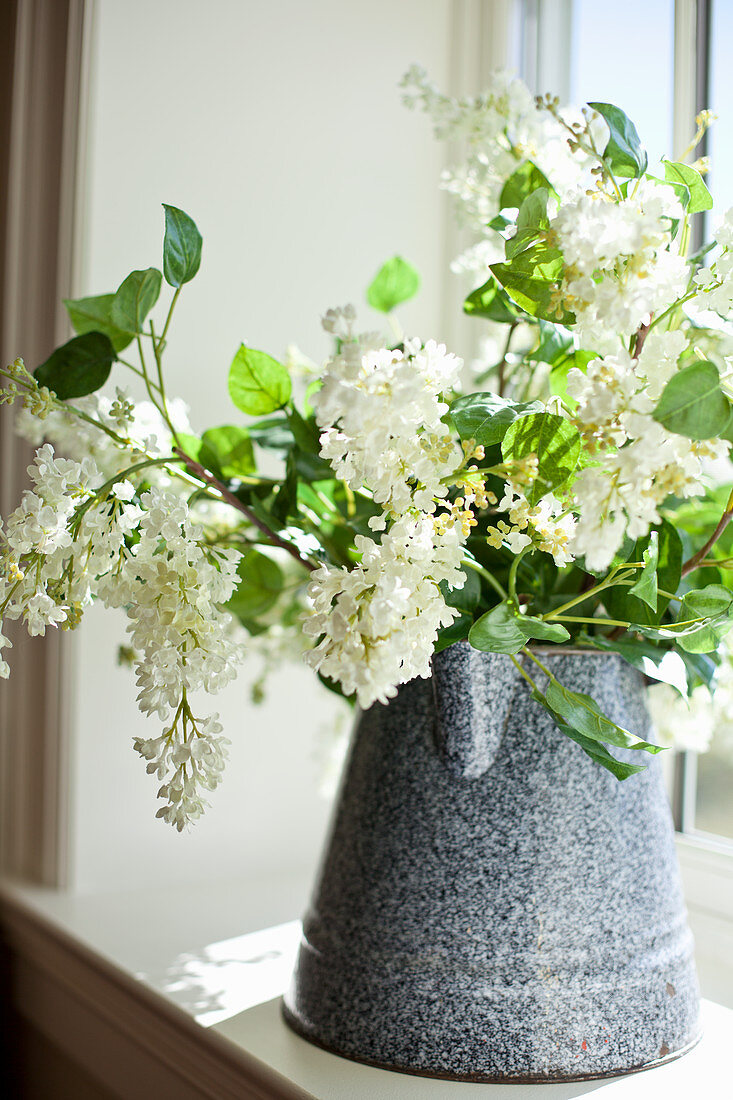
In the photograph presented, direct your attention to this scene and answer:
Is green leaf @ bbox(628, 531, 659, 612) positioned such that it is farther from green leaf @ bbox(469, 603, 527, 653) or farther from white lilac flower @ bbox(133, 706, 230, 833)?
white lilac flower @ bbox(133, 706, 230, 833)

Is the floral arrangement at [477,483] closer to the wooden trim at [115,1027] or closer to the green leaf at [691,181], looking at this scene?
the green leaf at [691,181]

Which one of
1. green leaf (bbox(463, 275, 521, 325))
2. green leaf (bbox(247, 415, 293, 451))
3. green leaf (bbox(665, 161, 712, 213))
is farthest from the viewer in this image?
green leaf (bbox(247, 415, 293, 451))

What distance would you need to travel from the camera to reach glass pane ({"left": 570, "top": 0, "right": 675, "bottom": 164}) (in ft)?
2.97

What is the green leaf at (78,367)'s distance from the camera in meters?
0.55

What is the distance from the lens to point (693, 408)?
0.37m

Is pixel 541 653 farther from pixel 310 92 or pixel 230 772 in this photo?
pixel 310 92

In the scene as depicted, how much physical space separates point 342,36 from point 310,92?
0.08 metres

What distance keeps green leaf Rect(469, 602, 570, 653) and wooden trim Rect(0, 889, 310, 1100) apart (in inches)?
11.4

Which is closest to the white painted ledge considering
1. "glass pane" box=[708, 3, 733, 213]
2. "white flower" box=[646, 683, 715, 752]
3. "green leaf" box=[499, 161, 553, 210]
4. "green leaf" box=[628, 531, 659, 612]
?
"white flower" box=[646, 683, 715, 752]

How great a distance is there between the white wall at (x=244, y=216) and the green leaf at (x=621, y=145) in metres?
0.55

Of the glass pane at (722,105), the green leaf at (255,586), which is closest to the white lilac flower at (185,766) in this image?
the green leaf at (255,586)

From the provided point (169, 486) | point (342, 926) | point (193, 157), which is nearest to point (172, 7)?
point (193, 157)

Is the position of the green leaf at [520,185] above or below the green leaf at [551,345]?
above

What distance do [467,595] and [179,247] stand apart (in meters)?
0.25
